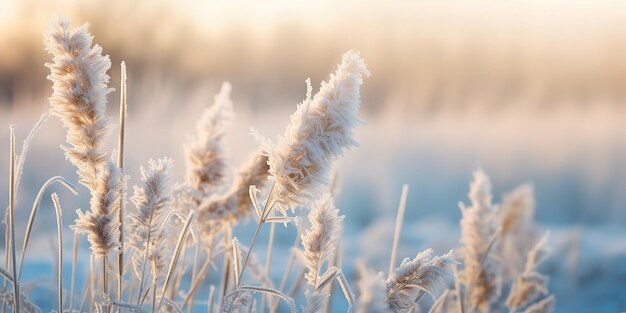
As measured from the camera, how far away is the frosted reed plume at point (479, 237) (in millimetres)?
1809

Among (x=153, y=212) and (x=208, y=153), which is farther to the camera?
(x=208, y=153)

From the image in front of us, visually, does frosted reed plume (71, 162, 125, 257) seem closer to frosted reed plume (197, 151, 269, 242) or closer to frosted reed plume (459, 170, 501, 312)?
frosted reed plume (197, 151, 269, 242)

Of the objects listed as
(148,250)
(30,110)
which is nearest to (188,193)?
(148,250)

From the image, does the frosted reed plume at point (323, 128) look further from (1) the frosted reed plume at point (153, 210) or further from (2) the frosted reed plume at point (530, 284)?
(2) the frosted reed plume at point (530, 284)

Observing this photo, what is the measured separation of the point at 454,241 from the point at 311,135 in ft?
9.97

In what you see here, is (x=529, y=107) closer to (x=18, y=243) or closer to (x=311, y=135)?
(x=18, y=243)

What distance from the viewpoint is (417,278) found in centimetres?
108

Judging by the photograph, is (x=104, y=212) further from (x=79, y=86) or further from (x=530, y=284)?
(x=530, y=284)

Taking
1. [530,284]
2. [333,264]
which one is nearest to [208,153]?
[333,264]

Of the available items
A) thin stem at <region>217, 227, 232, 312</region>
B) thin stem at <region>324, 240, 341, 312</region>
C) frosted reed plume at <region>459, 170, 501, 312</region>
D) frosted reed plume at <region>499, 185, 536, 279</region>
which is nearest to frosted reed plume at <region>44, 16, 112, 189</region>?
thin stem at <region>217, 227, 232, 312</region>

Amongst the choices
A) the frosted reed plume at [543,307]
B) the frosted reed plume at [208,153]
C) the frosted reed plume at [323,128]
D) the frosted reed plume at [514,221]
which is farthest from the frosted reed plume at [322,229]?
the frosted reed plume at [514,221]

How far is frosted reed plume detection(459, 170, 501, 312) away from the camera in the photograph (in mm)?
1809

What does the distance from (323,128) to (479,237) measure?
2.92 ft

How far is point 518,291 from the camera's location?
1.99 metres
